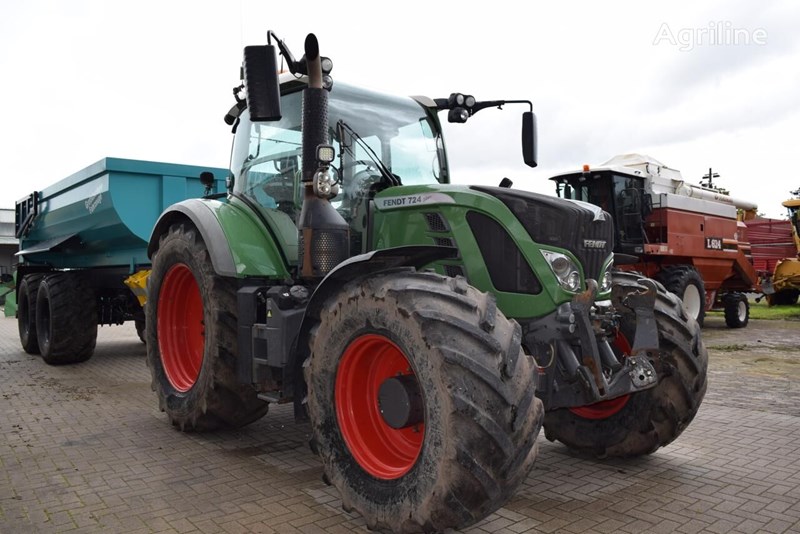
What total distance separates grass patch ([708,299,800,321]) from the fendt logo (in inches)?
587

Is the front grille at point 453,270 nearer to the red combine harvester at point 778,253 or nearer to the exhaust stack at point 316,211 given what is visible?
the exhaust stack at point 316,211

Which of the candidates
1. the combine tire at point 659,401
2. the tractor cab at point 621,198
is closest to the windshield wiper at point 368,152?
the combine tire at point 659,401

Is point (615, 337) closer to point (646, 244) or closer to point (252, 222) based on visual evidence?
point (252, 222)

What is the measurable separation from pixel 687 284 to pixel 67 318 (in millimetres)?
10612

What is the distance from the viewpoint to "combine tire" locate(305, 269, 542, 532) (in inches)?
108

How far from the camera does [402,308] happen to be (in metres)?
3.03

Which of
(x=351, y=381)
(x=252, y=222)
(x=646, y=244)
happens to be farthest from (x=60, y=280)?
(x=646, y=244)

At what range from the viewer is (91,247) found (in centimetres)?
869

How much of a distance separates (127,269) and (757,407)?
23.2ft

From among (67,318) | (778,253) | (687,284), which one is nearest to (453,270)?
(67,318)

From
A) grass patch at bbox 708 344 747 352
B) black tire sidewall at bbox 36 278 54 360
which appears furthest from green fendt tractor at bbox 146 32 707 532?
grass patch at bbox 708 344 747 352

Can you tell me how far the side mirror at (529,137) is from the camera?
4762 mm

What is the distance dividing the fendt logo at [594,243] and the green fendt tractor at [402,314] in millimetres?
12

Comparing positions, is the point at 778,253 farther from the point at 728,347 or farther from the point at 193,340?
the point at 193,340
